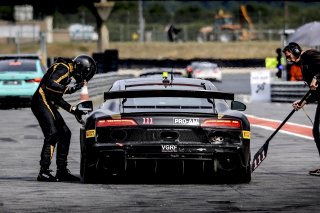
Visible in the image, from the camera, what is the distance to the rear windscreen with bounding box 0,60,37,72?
3145cm

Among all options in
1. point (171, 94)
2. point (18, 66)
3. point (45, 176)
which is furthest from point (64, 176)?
point (18, 66)

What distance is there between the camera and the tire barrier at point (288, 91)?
34.0 metres

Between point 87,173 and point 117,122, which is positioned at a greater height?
point 117,122

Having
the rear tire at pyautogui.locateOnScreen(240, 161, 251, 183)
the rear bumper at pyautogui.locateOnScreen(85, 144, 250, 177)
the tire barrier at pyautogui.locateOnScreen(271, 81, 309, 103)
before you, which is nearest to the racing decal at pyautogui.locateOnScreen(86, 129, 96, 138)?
the rear bumper at pyautogui.locateOnScreen(85, 144, 250, 177)

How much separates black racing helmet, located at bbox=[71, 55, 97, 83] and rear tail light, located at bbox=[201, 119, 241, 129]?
1795mm

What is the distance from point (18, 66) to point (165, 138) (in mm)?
19481

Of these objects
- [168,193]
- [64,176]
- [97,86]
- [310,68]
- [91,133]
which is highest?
[310,68]

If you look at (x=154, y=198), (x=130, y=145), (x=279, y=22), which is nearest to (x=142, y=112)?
(x=130, y=145)

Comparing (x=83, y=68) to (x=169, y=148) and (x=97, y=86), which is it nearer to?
(x=169, y=148)

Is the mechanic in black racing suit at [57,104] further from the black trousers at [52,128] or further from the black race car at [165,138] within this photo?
the black race car at [165,138]

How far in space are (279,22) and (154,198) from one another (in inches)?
5275

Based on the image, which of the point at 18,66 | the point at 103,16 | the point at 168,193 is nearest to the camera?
the point at 168,193

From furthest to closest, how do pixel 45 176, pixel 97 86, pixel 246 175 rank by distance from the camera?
pixel 97 86
pixel 45 176
pixel 246 175

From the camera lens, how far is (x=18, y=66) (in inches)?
1246
